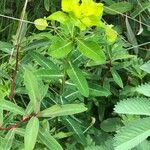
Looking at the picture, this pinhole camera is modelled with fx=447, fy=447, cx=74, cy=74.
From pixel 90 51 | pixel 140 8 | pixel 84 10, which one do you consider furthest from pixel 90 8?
pixel 140 8

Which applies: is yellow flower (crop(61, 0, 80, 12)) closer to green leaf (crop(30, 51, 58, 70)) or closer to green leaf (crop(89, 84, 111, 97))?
green leaf (crop(30, 51, 58, 70))

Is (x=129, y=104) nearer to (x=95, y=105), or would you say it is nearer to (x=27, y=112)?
(x=27, y=112)

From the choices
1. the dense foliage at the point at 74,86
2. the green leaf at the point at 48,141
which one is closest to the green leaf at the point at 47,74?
the dense foliage at the point at 74,86

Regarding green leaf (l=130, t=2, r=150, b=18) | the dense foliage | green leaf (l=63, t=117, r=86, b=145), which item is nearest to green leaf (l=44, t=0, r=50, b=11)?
the dense foliage

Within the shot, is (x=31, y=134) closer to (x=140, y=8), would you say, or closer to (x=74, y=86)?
(x=74, y=86)

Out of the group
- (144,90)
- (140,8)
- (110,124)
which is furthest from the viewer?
(140,8)

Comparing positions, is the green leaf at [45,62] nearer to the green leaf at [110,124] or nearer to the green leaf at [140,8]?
the green leaf at [110,124]
